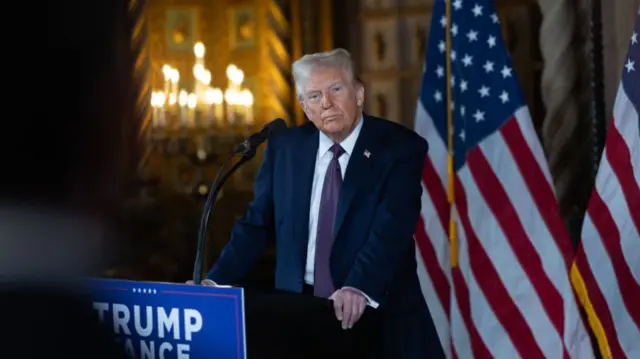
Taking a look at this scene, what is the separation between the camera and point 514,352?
3.38 m

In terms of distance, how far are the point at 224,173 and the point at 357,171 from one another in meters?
0.35

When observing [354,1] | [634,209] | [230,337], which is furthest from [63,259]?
[354,1]

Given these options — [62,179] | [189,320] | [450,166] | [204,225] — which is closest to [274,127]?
[204,225]

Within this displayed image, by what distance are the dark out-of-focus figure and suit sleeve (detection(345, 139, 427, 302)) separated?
149 centimetres

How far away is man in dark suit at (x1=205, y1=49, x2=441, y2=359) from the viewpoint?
194cm

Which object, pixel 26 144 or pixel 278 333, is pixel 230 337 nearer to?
pixel 278 333

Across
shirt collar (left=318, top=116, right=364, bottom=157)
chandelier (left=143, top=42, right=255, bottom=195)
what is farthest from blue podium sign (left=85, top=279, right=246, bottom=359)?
chandelier (left=143, top=42, right=255, bottom=195)

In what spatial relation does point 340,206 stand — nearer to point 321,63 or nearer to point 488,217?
point 321,63

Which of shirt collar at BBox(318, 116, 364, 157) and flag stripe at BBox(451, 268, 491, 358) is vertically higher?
shirt collar at BBox(318, 116, 364, 157)

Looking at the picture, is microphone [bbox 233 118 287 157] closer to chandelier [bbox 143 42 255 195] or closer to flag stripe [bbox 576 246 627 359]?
flag stripe [bbox 576 246 627 359]

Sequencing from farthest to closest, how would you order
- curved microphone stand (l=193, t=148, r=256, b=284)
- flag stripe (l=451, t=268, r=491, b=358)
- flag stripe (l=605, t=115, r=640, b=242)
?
1. flag stripe (l=451, t=268, r=491, b=358)
2. flag stripe (l=605, t=115, r=640, b=242)
3. curved microphone stand (l=193, t=148, r=256, b=284)

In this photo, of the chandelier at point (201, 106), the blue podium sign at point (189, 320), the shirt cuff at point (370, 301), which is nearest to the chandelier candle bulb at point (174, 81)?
the chandelier at point (201, 106)

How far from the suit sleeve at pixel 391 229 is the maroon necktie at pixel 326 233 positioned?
12 cm

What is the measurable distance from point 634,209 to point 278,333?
2.03m
